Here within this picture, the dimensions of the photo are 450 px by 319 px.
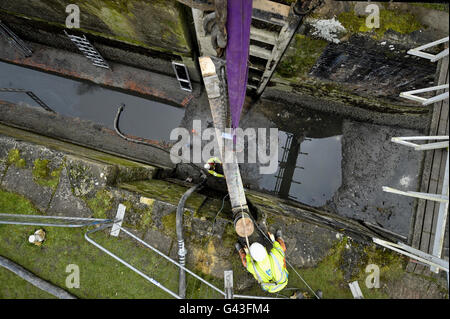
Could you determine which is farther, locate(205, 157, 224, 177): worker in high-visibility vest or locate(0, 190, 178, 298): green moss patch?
locate(205, 157, 224, 177): worker in high-visibility vest

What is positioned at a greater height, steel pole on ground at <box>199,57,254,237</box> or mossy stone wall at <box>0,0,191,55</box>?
mossy stone wall at <box>0,0,191,55</box>

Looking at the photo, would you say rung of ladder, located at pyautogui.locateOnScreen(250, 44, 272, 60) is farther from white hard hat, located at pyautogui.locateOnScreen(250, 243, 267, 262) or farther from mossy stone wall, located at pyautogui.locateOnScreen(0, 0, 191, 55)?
white hard hat, located at pyautogui.locateOnScreen(250, 243, 267, 262)

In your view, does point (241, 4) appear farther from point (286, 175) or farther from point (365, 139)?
point (365, 139)

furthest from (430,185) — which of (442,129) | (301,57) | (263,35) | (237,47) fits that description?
(263,35)

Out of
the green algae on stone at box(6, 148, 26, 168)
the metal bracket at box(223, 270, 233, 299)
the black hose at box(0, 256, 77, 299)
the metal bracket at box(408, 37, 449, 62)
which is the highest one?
the metal bracket at box(408, 37, 449, 62)

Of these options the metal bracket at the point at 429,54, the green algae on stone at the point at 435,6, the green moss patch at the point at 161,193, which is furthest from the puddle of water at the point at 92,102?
the green algae on stone at the point at 435,6

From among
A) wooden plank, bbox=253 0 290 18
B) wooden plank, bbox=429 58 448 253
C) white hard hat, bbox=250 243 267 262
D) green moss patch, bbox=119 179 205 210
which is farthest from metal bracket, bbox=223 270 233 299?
wooden plank, bbox=253 0 290 18

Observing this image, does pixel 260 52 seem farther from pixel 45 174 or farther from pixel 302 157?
pixel 45 174
